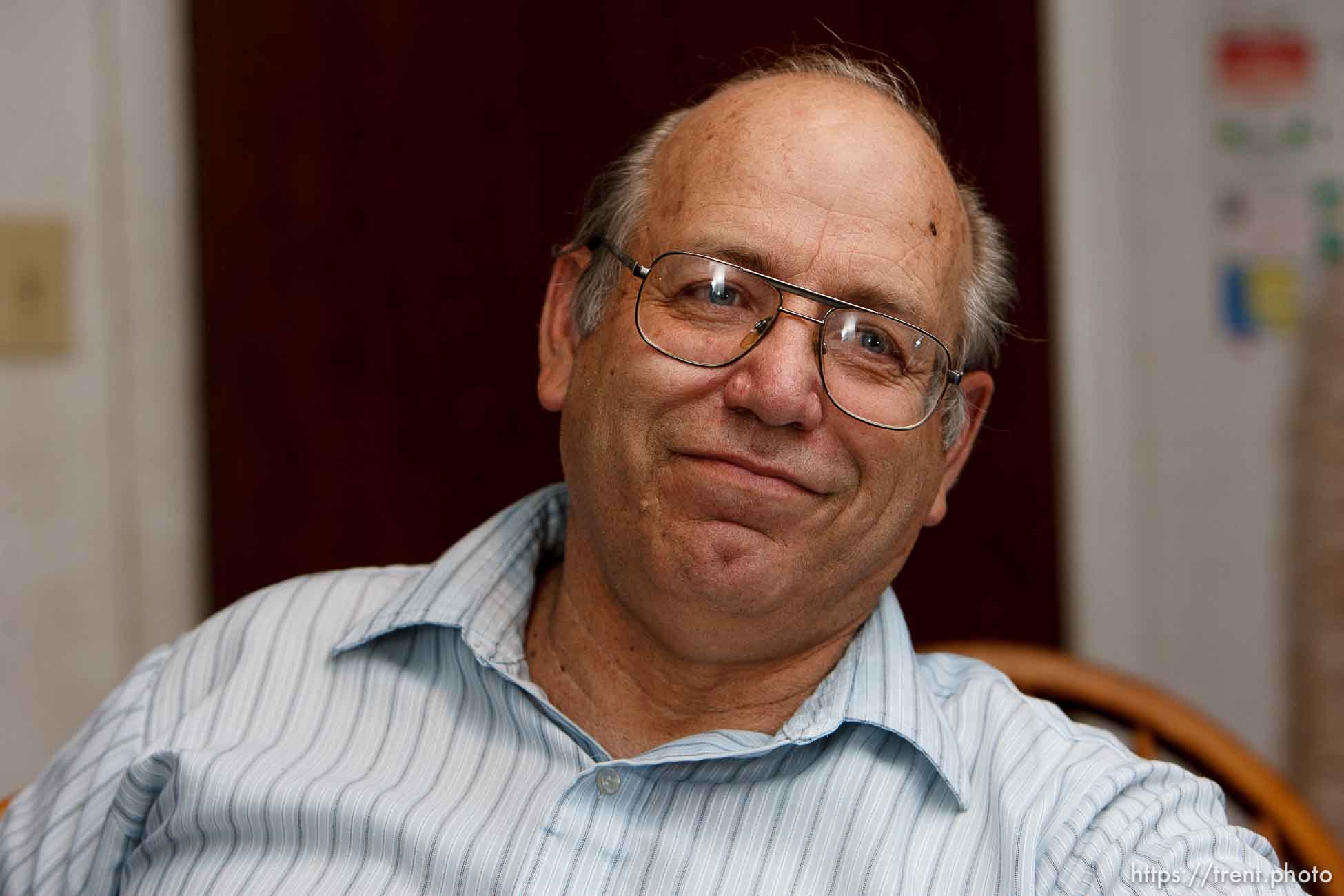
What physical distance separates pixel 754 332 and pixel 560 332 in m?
0.28

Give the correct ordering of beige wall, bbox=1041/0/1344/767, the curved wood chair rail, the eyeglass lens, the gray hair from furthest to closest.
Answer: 1. beige wall, bbox=1041/0/1344/767
2. the curved wood chair rail
3. the gray hair
4. the eyeglass lens

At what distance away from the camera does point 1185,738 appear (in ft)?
4.64

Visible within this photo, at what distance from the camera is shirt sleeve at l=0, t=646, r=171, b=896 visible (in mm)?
1207

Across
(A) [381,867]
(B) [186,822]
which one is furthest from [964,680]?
(B) [186,822]

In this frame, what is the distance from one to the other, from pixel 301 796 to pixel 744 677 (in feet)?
1.41

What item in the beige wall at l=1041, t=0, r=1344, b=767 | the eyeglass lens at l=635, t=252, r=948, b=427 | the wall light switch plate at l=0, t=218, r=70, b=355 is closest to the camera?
the eyeglass lens at l=635, t=252, r=948, b=427

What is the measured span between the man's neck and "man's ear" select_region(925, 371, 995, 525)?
0.51 feet

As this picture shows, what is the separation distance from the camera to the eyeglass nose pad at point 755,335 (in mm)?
1104

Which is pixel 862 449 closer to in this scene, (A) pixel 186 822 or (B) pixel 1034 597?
(A) pixel 186 822

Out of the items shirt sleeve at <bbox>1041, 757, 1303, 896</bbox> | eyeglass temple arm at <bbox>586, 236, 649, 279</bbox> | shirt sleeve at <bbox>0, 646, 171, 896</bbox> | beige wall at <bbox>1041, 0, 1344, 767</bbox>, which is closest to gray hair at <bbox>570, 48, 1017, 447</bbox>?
eyeglass temple arm at <bbox>586, 236, 649, 279</bbox>

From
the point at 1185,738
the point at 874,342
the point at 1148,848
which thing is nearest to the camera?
the point at 1148,848

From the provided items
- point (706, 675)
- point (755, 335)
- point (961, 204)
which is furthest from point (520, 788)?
point (961, 204)

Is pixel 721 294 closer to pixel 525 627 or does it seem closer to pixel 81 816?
pixel 525 627

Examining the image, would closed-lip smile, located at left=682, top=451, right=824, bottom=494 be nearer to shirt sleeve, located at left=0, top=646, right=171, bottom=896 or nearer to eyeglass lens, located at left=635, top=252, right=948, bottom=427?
eyeglass lens, located at left=635, top=252, right=948, bottom=427
